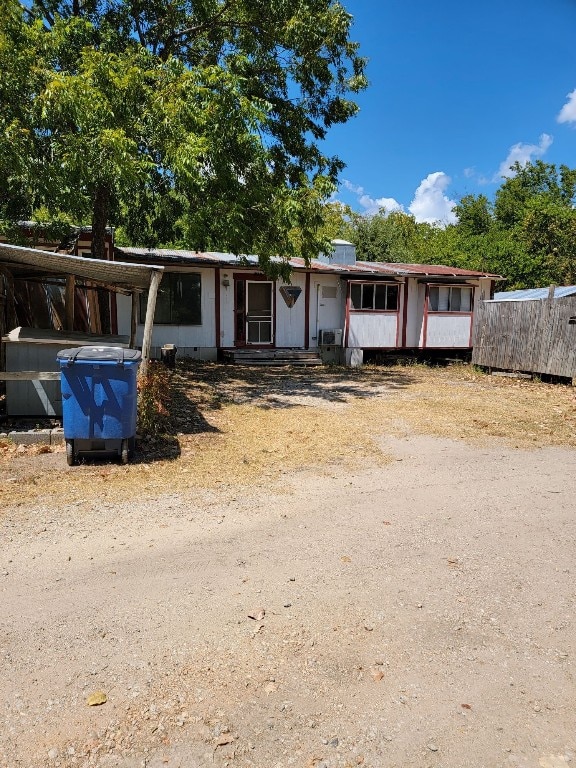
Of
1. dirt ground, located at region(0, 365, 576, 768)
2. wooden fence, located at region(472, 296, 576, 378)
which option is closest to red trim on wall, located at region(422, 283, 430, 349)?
wooden fence, located at region(472, 296, 576, 378)

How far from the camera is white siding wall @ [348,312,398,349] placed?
17958 mm

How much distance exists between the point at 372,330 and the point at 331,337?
1.56 m

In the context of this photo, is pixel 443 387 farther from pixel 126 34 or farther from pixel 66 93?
pixel 126 34

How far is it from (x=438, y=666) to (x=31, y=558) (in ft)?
8.85

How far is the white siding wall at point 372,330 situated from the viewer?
58.9ft

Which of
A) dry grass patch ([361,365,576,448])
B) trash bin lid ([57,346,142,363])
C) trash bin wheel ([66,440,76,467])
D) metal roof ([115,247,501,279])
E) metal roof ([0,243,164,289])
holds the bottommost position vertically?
dry grass patch ([361,365,576,448])

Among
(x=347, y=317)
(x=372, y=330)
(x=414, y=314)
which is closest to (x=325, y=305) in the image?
(x=347, y=317)

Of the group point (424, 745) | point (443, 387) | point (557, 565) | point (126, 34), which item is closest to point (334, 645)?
point (424, 745)

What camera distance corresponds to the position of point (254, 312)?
17.2 metres

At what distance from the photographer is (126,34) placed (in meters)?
11.6

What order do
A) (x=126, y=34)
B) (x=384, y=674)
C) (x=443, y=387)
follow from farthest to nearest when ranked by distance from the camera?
(x=443, y=387), (x=126, y=34), (x=384, y=674)

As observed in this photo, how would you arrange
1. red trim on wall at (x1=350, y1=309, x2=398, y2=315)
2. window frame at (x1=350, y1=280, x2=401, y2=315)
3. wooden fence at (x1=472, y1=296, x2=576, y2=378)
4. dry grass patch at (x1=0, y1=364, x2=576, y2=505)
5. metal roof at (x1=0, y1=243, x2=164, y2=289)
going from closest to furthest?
dry grass patch at (x1=0, y1=364, x2=576, y2=505) < metal roof at (x1=0, y1=243, x2=164, y2=289) < wooden fence at (x1=472, y1=296, x2=576, y2=378) < window frame at (x1=350, y1=280, x2=401, y2=315) < red trim on wall at (x1=350, y1=309, x2=398, y2=315)

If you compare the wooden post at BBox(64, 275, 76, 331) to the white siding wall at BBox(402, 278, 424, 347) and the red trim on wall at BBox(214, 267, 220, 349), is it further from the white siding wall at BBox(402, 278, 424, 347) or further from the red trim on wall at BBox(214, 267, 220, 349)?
the white siding wall at BBox(402, 278, 424, 347)

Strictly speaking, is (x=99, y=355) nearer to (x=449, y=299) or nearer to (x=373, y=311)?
(x=373, y=311)
